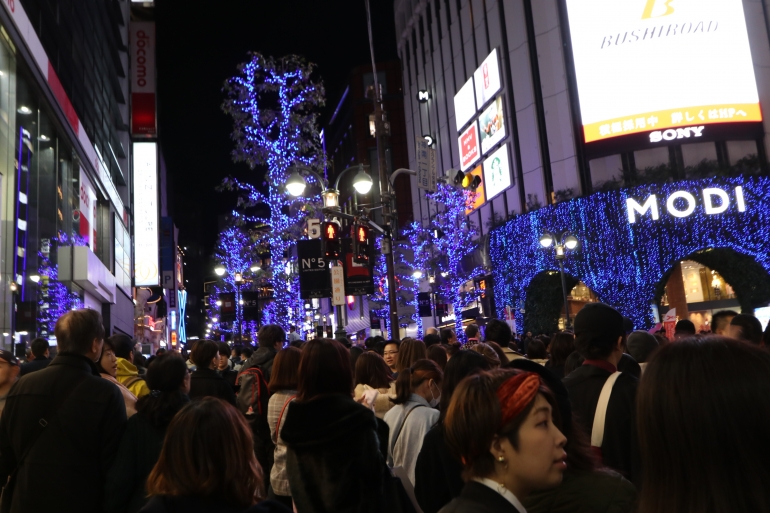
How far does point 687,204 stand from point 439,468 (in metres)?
26.7

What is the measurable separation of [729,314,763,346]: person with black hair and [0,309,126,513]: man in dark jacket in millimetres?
5589

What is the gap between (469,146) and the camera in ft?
132

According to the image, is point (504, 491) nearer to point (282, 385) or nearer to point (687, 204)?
point (282, 385)

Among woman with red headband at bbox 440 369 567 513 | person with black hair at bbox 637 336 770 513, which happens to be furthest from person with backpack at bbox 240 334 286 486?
person with black hair at bbox 637 336 770 513

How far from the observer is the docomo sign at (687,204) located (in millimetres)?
27688

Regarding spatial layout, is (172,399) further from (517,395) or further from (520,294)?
(520,294)

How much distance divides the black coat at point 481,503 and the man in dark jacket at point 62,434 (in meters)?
2.81

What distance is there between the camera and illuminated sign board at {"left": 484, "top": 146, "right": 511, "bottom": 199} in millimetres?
35750

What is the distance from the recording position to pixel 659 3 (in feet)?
99.8

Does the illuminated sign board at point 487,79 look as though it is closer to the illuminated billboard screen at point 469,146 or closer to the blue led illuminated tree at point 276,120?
the illuminated billboard screen at point 469,146

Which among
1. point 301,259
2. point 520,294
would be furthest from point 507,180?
point 301,259

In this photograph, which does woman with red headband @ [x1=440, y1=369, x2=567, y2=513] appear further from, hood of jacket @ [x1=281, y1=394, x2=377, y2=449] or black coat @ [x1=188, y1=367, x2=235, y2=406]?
black coat @ [x1=188, y1=367, x2=235, y2=406]

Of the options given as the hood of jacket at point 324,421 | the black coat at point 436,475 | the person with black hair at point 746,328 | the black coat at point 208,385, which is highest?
the person with black hair at point 746,328

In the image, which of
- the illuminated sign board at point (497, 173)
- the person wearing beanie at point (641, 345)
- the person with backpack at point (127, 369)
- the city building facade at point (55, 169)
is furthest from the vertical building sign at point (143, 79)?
the person wearing beanie at point (641, 345)
